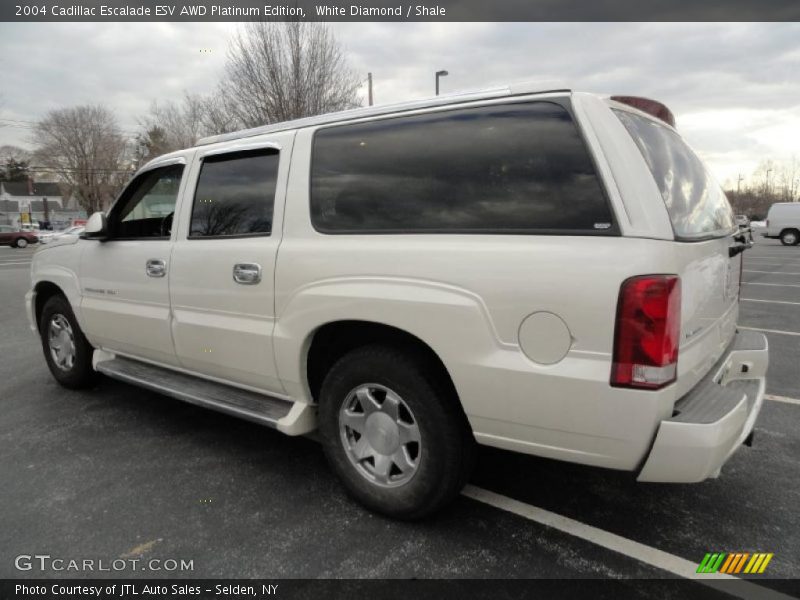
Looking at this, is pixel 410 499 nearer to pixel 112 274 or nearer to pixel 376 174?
pixel 376 174

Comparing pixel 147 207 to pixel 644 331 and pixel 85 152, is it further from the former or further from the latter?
pixel 85 152

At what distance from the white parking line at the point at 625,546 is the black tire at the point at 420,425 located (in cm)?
47

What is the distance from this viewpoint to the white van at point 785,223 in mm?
26000

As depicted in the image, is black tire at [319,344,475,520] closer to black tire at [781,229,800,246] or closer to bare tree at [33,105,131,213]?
black tire at [781,229,800,246]

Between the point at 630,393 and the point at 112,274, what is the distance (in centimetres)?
357

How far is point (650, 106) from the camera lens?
2.55m

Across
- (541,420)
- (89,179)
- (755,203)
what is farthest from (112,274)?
(755,203)

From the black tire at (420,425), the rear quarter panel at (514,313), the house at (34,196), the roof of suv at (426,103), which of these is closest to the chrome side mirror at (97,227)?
the roof of suv at (426,103)

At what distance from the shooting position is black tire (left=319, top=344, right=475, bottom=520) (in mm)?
2338

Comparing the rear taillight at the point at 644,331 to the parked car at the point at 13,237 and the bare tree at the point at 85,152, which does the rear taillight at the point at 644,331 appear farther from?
the bare tree at the point at 85,152

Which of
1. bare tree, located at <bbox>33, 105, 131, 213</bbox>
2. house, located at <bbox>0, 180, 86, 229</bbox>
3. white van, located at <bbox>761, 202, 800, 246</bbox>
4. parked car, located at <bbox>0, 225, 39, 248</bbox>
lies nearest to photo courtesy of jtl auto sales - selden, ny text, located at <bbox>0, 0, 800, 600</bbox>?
white van, located at <bbox>761, 202, 800, 246</bbox>

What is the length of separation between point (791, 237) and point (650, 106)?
30.2 meters

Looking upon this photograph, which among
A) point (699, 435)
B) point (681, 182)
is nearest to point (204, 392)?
point (699, 435)

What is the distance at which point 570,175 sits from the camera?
6.72 ft
